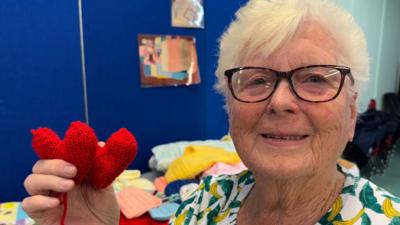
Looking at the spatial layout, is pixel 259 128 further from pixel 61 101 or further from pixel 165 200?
pixel 61 101

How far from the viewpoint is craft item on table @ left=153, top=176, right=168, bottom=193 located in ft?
6.08

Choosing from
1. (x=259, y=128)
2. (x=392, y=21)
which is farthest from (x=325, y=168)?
(x=392, y=21)

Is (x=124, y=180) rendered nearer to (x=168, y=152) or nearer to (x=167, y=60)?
(x=168, y=152)

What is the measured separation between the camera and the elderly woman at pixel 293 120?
72cm

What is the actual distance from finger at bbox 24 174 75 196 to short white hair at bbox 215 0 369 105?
46 centimetres

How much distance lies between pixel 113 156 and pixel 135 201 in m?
0.92

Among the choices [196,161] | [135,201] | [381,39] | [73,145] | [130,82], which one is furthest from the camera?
[381,39]

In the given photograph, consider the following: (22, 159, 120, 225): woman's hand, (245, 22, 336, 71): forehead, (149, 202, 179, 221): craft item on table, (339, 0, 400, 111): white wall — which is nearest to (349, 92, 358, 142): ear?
(245, 22, 336, 71): forehead

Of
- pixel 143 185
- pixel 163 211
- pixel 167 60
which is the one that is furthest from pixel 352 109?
pixel 167 60

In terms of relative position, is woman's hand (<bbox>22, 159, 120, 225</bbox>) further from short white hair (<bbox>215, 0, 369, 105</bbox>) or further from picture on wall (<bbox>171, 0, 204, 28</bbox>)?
picture on wall (<bbox>171, 0, 204, 28</bbox>)

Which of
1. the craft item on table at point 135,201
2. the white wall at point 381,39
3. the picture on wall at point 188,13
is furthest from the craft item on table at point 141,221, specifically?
the white wall at point 381,39

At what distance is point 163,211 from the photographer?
1.54m

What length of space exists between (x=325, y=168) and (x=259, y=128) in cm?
17

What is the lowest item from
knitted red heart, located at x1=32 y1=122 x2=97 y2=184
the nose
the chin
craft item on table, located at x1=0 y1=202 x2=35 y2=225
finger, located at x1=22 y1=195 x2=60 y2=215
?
craft item on table, located at x1=0 y1=202 x2=35 y2=225
